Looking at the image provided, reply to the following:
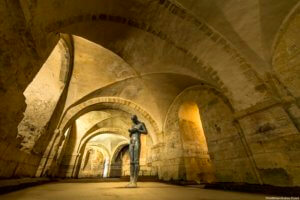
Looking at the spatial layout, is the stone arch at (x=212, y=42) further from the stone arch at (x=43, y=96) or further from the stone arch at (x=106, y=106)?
the stone arch at (x=106, y=106)

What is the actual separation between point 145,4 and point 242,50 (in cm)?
272

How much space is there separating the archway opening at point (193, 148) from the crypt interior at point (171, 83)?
0.05m

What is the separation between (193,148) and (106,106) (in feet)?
16.0

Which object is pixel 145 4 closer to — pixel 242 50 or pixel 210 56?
pixel 210 56

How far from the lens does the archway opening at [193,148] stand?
18.6 ft

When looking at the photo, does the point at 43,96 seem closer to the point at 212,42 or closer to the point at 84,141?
the point at 212,42

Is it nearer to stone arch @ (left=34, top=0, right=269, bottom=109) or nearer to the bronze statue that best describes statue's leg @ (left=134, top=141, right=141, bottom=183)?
the bronze statue

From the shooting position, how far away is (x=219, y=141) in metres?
4.64

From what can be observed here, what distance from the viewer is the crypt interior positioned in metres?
2.46

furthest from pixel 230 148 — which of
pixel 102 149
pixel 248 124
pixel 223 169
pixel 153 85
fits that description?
pixel 102 149

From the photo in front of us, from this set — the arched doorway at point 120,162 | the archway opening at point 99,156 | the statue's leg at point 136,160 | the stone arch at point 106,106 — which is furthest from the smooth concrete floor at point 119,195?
the arched doorway at point 120,162

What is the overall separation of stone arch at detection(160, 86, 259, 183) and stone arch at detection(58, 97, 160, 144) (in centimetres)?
169

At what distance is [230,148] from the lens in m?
4.28

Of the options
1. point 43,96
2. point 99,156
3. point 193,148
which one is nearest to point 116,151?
point 99,156
